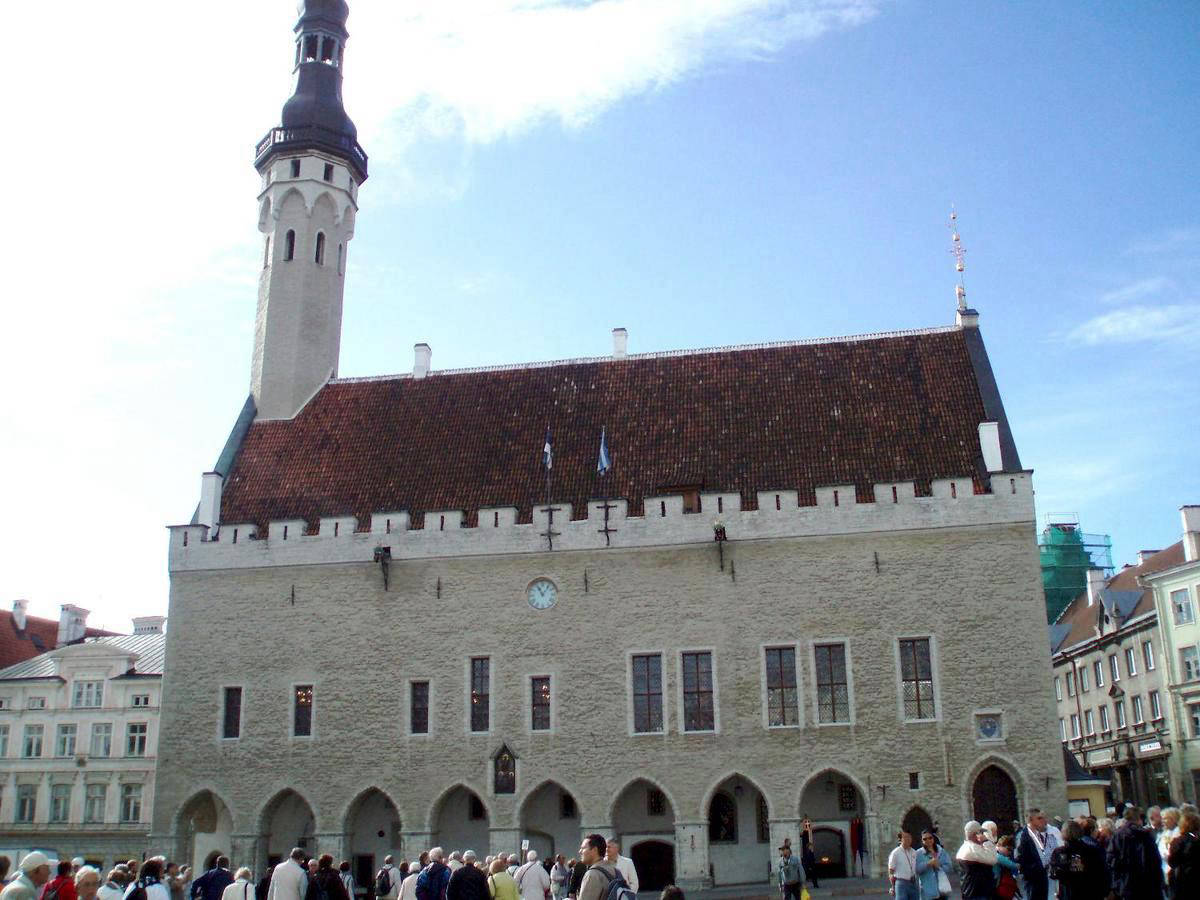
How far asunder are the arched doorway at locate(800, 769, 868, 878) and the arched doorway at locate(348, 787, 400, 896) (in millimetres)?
8844

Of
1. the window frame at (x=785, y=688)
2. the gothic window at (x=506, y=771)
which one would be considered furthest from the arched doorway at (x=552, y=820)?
the window frame at (x=785, y=688)

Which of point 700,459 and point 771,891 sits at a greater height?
point 700,459

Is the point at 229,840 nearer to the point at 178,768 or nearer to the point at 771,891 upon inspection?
the point at 178,768

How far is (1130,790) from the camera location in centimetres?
4062

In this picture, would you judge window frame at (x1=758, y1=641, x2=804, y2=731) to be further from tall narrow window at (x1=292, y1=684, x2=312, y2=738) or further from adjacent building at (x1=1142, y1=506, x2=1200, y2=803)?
adjacent building at (x1=1142, y1=506, x2=1200, y2=803)

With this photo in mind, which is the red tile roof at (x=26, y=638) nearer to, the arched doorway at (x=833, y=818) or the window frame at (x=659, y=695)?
the window frame at (x=659, y=695)

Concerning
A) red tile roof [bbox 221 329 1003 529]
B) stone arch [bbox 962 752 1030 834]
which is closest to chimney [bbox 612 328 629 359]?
red tile roof [bbox 221 329 1003 529]

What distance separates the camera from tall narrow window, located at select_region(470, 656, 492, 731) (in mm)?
25719

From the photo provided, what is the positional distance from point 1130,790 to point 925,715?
21.2m

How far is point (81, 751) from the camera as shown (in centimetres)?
3572

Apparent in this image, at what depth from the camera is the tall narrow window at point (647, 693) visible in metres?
25.1

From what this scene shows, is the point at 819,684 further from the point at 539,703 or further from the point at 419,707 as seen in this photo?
the point at 419,707

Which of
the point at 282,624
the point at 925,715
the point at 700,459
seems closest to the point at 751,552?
the point at 700,459

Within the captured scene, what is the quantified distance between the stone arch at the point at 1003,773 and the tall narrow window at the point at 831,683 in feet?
8.50
